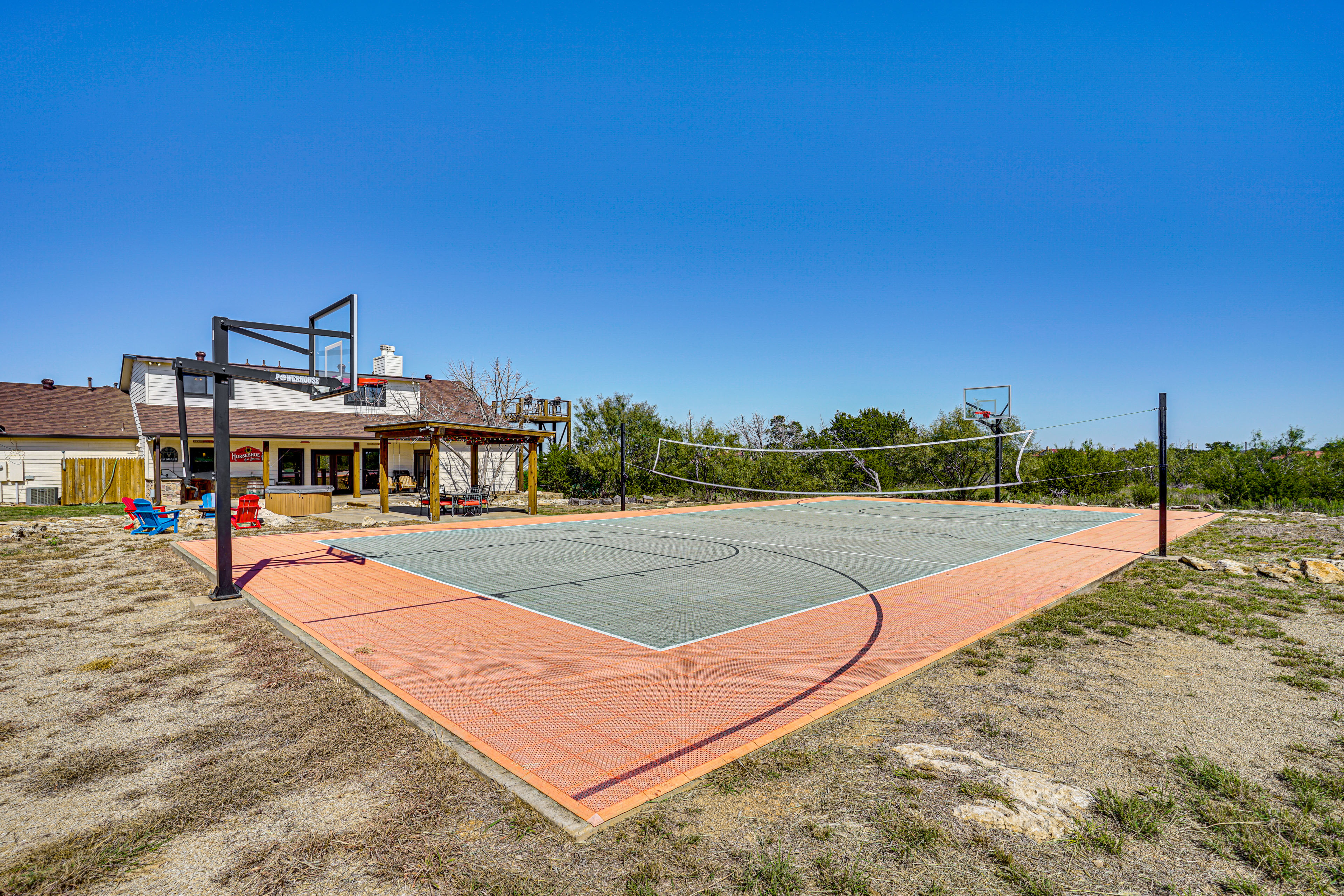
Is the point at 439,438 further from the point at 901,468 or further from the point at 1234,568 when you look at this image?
the point at 901,468

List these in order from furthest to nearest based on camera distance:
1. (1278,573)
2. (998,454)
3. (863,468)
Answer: (863,468) → (998,454) → (1278,573)

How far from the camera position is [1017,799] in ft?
10.9

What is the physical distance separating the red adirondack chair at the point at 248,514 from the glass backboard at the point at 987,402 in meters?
24.8

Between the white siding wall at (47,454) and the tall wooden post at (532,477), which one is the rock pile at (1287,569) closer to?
the tall wooden post at (532,477)

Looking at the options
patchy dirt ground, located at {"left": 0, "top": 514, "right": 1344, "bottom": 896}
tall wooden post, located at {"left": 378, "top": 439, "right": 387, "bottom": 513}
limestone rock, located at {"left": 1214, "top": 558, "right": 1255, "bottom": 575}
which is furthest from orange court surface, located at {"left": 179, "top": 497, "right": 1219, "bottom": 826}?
tall wooden post, located at {"left": 378, "top": 439, "right": 387, "bottom": 513}

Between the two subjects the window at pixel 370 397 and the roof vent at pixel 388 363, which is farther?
the roof vent at pixel 388 363

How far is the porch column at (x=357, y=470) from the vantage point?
78.8ft

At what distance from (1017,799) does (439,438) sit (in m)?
17.0

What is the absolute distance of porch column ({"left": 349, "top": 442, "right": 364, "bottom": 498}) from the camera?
24008mm

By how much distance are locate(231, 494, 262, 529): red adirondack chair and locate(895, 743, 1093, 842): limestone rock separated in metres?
16.8

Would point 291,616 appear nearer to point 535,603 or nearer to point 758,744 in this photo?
point 535,603

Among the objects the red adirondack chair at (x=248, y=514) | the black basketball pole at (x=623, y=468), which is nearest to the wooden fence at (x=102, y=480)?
the red adirondack chair at (x=248, y=514)

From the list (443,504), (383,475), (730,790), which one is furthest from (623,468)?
(730,790)

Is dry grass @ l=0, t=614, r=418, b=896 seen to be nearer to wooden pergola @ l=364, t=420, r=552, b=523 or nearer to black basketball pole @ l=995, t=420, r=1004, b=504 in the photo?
wooden pergola @ l=364, t=420, r=552, b=523
